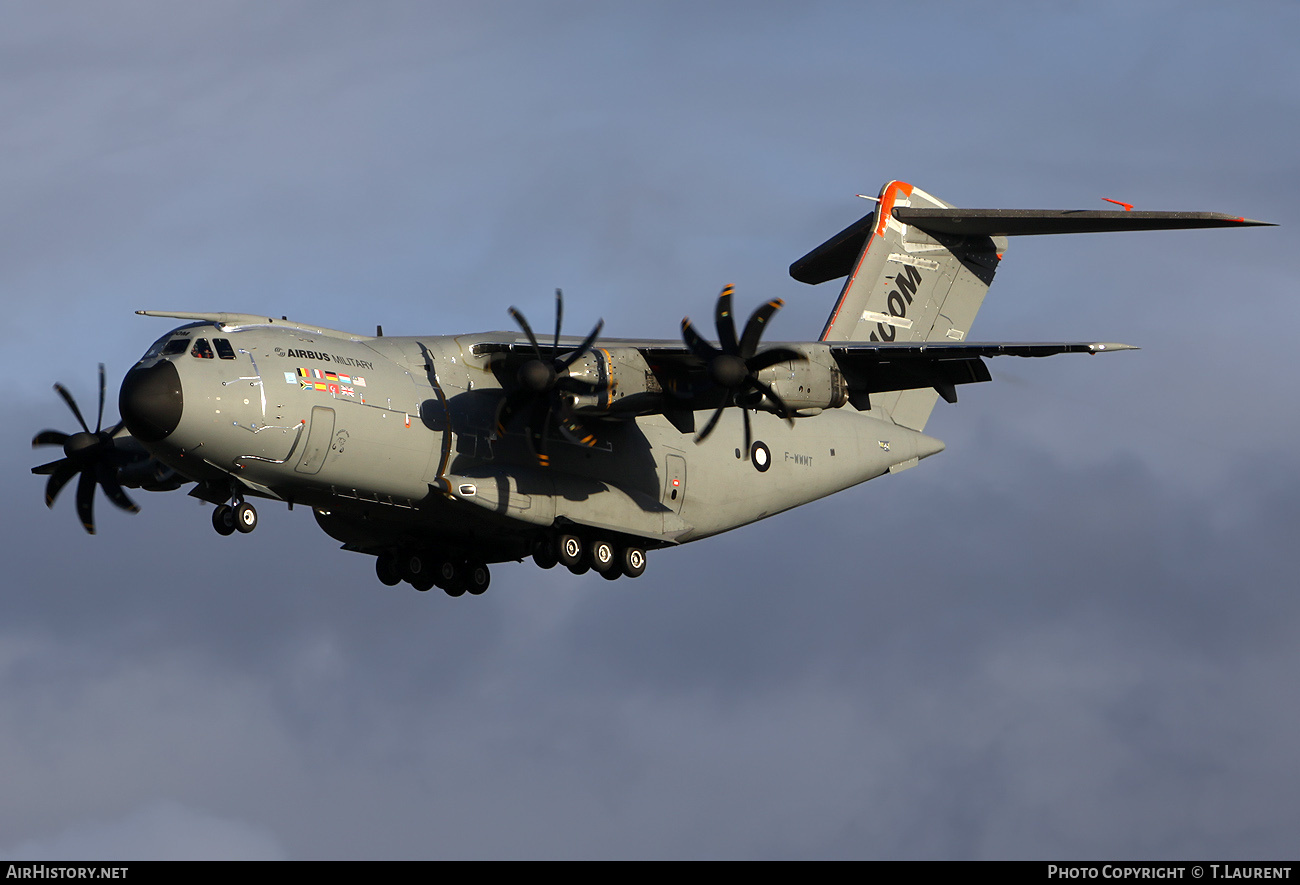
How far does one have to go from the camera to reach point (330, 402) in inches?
773

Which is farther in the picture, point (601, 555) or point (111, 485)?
point (111, 485)

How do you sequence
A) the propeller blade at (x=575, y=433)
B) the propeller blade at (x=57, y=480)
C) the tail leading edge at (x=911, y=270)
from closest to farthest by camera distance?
the propeller blade at (x=575, y=433)
the propeller blade at (x=57, y=480)
the tail leading edge at (x=911, y=270)

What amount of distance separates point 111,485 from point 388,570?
389 cm

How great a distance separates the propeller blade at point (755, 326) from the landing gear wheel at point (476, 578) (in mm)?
5431

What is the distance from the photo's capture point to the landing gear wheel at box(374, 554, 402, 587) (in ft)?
75.1

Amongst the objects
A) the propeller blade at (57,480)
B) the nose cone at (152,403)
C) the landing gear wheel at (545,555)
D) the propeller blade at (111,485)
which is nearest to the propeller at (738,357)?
the landing gear wheel at (545,555)

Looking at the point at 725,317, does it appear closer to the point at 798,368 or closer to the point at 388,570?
the point at 798,368

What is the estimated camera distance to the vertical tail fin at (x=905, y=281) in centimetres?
2558

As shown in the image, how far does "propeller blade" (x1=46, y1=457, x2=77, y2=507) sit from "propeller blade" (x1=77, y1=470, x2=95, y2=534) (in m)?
0.26

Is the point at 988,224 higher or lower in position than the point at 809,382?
higher

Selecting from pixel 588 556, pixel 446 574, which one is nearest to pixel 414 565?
pixel 446 574

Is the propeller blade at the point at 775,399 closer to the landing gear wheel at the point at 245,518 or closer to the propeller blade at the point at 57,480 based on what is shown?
the landing gear wheel at the point at 245,518

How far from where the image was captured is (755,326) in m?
20.0

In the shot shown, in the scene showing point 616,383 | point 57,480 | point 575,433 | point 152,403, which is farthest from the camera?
point 57,480
